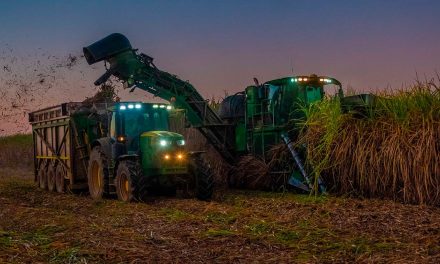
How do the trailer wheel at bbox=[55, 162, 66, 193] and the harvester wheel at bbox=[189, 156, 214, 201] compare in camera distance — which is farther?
the trailer wheel at bbox=[55, 162, 66, 193]

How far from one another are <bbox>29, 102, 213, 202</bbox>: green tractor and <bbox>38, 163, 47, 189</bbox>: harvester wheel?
89.2 inches

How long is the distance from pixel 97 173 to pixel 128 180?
2.56m

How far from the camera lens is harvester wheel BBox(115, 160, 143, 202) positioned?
511 inches

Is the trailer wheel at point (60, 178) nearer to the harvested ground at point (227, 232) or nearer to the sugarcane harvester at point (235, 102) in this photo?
the sugarcane harvester at point (235, 102)

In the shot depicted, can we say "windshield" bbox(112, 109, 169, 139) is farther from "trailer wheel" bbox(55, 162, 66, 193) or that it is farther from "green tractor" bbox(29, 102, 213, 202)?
"trailer wheel" bbox(55, 162, 66, 193)

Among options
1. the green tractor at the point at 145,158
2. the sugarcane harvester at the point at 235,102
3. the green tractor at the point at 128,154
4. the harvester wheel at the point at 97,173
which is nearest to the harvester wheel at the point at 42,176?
the green tractor at the point at 128,154

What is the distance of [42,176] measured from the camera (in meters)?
19.4

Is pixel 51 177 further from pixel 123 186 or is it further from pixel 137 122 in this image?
pixel 123 186

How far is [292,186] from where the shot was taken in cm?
1519

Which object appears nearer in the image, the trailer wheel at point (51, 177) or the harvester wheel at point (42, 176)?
the trailer wheel at point (51, 177)

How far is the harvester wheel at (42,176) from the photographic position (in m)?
19.1

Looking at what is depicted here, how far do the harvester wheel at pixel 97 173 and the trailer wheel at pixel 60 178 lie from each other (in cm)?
222

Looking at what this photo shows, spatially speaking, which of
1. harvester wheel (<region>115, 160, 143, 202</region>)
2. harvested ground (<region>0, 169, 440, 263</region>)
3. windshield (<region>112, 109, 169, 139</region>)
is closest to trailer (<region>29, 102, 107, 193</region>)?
windshield (<region>112, 109, 169, 139</region>)

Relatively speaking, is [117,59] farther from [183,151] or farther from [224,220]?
[224,220]
